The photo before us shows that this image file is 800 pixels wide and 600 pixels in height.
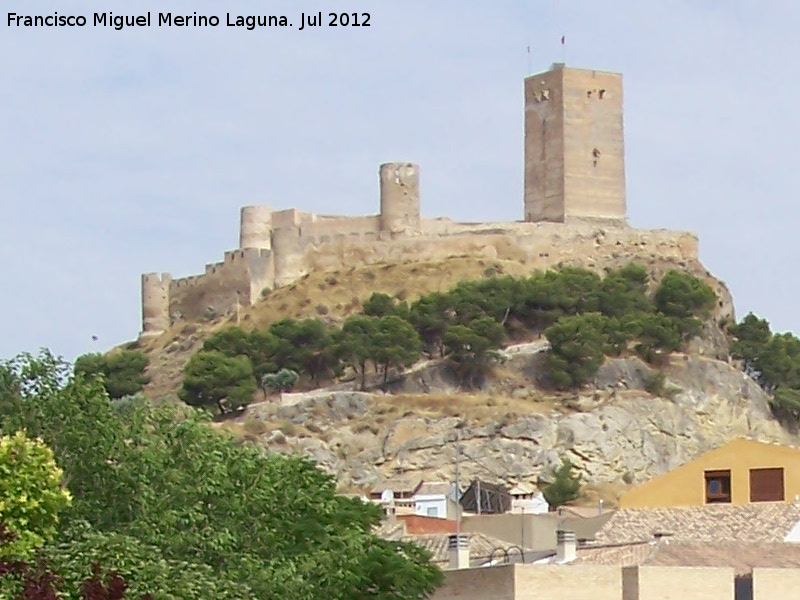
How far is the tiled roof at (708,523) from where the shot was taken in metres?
37.7

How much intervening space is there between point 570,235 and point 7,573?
254 feet

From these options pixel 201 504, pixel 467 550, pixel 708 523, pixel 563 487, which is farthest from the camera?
pixel 563 487

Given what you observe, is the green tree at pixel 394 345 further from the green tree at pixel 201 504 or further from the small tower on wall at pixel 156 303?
the green tree at pixel 201 504

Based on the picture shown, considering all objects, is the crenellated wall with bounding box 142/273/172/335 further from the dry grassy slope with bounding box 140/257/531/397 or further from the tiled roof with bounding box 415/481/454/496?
the tiled roof with bounding box 415/481/454/496

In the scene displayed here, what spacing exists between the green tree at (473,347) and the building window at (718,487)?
165ft

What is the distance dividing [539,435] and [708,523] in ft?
167

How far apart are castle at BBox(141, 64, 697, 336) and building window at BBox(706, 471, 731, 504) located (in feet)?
187

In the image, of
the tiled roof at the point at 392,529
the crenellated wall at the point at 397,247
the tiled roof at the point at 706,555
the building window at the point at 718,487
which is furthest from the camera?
the crenellated wall at the point at 397,247

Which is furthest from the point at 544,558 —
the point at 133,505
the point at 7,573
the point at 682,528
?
the point at 7,573

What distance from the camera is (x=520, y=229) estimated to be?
100562mm

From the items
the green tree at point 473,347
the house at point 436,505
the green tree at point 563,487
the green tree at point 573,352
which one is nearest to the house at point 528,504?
the house at point 436,505

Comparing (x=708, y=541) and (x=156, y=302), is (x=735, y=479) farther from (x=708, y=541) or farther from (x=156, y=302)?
(x=156, y=302)

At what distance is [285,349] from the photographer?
96812 millimetres

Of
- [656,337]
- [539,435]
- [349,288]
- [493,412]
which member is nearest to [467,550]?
[539,435]
